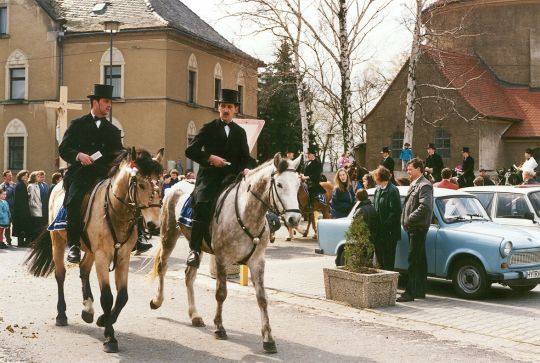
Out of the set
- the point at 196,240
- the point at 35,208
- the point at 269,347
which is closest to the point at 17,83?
the point at 35,208

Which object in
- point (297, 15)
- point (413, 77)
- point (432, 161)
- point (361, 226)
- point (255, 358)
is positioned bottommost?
point (255, 358)

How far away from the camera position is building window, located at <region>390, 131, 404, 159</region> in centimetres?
4594

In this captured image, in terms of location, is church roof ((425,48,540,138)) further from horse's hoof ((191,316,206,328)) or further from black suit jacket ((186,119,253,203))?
horse's hoof ((191,316,206,328))

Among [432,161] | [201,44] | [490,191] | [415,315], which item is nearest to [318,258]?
[490,191]

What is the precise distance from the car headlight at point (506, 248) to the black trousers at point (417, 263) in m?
1.27

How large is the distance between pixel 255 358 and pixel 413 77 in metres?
24.0

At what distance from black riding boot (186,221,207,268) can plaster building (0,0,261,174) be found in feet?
109

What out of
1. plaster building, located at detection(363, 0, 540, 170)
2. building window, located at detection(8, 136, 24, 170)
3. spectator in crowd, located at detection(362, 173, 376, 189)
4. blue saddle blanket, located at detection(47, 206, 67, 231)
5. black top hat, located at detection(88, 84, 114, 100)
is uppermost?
plaster building, located at detection(363, 0, 540, 170)

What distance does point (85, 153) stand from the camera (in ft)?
30.8

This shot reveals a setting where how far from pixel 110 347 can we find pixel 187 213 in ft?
8.14

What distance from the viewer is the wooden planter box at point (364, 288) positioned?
36.2 ft

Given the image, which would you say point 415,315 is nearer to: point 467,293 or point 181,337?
point 467,293

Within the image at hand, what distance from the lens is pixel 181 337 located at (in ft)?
28.9

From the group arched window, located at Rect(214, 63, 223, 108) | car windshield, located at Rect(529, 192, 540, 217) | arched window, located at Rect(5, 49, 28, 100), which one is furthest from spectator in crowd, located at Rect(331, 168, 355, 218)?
arched window, located at Rect(5, 49, 28, 100)
